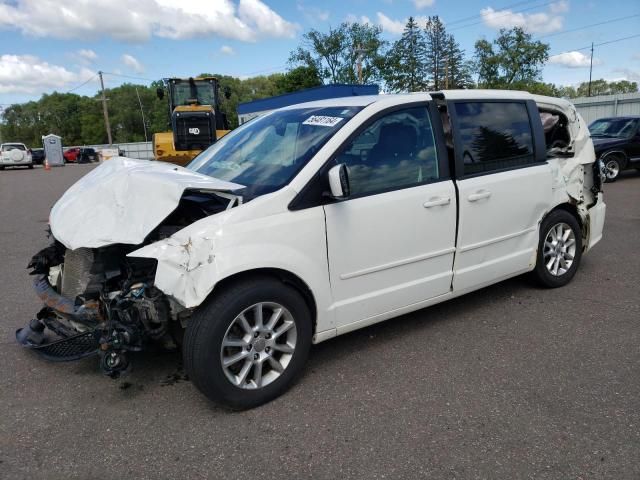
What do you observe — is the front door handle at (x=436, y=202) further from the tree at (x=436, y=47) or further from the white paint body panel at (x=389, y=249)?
the tree at (x=436, y=47)

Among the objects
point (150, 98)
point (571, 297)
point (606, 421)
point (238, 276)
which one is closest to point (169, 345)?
point (238, 276)

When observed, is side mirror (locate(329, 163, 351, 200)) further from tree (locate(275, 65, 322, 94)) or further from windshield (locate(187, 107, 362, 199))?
tree (locate(275, 65, 322, 94))

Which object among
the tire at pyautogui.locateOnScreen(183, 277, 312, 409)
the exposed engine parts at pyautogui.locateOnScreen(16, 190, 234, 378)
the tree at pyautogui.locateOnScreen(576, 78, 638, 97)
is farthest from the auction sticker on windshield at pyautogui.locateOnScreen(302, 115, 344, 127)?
the tree at pyautogui.locateOnScreen(576, 78, 638, 97)

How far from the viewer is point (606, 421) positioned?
107 inches

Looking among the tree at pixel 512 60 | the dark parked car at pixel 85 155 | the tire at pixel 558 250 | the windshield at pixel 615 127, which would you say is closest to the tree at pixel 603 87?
the tree at pixel 512 60

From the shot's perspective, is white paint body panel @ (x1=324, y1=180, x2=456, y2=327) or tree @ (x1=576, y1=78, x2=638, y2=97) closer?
white paint body panel @ (x1=324, y1=180, x2=456, y2=327)

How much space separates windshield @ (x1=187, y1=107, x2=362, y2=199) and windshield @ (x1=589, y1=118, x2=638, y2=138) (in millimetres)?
12374

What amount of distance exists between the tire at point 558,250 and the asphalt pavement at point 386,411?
448 mm

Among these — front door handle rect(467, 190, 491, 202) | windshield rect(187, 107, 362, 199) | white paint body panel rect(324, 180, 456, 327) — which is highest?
windshield rect(187, 107, 362, 199)

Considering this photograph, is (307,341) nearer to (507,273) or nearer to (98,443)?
(98,443)

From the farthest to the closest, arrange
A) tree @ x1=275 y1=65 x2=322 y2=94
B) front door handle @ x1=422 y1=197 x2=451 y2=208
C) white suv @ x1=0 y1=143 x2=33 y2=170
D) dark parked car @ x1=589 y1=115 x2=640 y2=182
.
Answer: tree @ x1=275 y1=65 x2=322 y2=94 → white suv @ x1=0 y1=143 x2=33 y2=170 → dark parked car @ x1=589 y1=115 x2=640 y2=182 → front door handle @ x1=422 y1=197 x2=451 y2=208

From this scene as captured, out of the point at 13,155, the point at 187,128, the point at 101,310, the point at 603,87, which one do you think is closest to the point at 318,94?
the point at 187,128

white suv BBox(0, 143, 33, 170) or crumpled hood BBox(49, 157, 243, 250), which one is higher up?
white suv BBox(0, 143, 33, 170)

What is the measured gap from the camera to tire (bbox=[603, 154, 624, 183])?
13047 mm
